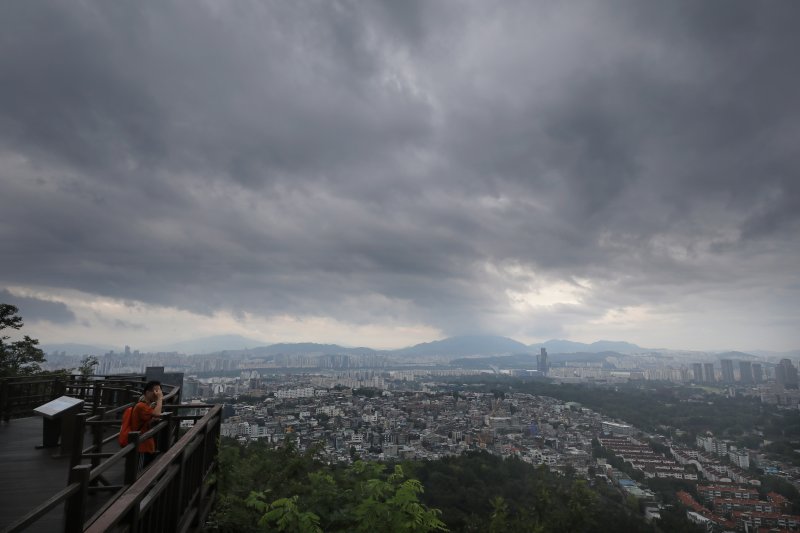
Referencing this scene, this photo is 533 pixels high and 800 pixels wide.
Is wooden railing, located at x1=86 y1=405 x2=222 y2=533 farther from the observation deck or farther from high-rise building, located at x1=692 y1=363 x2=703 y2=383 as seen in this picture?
high-rise building, located at x1=692 y1=363 x2=703 y2=383

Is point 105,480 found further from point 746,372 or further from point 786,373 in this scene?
point 746,372

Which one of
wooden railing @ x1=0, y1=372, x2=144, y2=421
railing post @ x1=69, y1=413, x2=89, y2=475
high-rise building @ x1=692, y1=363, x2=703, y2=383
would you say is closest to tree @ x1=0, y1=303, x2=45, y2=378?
wooden railing @ x1=0, y1=372, x2=144, y2=421

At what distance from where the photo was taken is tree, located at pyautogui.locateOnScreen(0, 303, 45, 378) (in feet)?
58.6

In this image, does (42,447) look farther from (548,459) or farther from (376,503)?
(548,459)

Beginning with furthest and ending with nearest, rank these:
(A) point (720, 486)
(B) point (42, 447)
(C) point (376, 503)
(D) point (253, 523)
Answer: (A) point (720, 486) < (B) point (42, 447) < (D) point (253, 523) < (C) point (376, 503)

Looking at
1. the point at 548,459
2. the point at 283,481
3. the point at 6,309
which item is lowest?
the point at 548,459

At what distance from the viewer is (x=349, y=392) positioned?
184 ft

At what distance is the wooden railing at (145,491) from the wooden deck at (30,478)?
0.57 m

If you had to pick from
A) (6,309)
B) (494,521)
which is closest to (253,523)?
(494,521)

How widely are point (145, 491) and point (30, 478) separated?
5.06 metres

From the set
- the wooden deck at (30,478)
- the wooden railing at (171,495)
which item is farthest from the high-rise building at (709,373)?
the wooden deck at (30,478)

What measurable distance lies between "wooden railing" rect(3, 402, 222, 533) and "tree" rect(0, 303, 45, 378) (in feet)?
57.6

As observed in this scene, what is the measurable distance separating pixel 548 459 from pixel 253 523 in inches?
1266

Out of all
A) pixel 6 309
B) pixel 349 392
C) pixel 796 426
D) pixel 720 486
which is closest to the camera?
pixel 6 309
